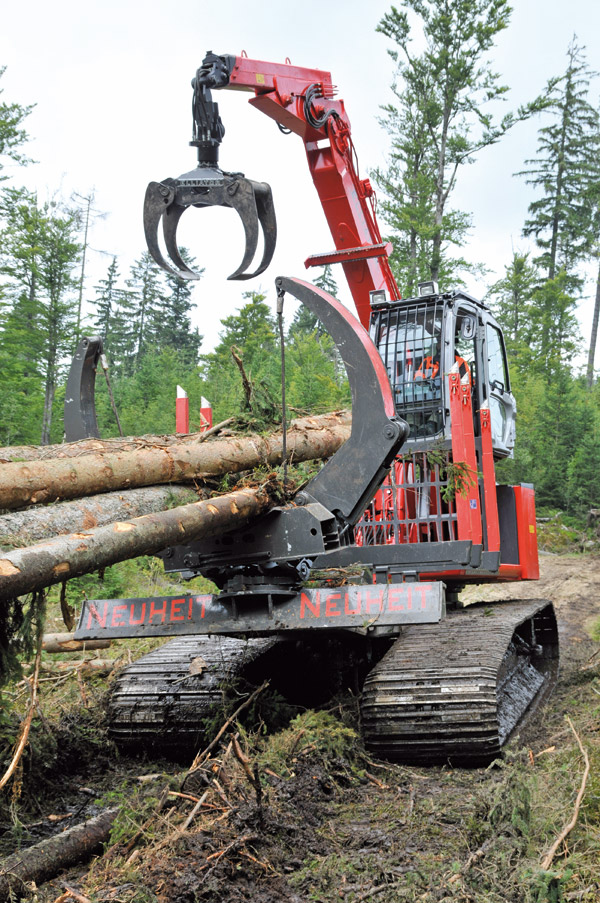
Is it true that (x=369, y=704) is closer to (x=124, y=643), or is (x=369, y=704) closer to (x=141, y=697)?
(x=141, y=697)

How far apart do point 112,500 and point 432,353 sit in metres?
3.13

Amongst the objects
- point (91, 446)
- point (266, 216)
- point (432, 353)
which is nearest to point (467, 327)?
point (432, 353)

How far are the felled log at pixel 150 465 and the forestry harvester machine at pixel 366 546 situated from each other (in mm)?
467

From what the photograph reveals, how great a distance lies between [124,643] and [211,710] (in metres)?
2.83

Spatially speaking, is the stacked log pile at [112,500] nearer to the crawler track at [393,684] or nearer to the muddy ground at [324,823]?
the muddy ground at [324,823]

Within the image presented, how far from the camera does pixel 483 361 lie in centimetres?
657

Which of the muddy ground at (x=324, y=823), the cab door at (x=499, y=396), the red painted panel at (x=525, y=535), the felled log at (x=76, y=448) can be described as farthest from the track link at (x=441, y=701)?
the felled log at (x=76, y=448)

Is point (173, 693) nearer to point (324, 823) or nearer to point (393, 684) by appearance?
point (393, 684)

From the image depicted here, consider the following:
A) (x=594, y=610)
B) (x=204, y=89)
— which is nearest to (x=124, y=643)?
(x=204, y=89)

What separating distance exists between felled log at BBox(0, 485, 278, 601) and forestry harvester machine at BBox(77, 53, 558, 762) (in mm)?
255

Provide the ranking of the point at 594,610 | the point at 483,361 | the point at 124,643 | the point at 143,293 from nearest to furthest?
the point at 483,361 → the point at 124,643 → the point at 594,610 → the point at 143,293

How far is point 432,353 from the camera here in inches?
252

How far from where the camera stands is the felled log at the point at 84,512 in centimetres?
358

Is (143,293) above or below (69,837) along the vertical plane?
above
